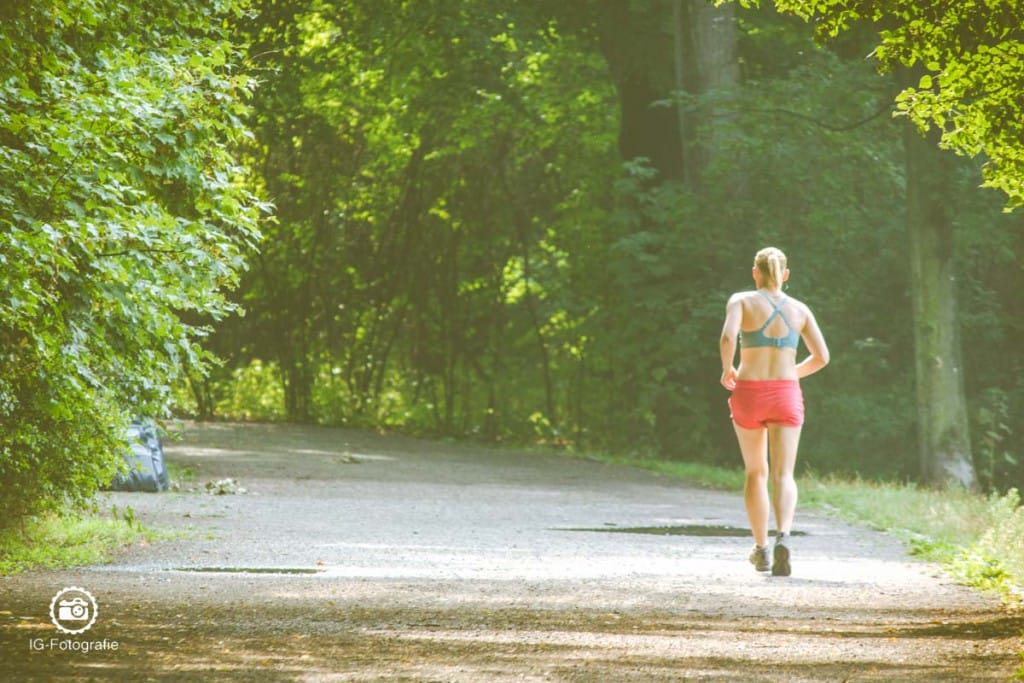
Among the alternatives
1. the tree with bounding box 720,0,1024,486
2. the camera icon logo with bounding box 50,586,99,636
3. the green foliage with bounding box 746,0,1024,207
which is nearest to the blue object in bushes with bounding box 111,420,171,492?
the camera icon logo with bounding box 50,586,99,636

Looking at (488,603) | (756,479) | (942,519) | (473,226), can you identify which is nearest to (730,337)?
(756,479)

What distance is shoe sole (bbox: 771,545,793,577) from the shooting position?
31.6 feet

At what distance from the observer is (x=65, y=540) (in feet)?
34.0

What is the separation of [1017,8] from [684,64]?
565 inches

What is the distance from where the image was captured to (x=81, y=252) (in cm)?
860

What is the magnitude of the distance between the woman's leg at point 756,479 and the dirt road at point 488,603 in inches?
13.2

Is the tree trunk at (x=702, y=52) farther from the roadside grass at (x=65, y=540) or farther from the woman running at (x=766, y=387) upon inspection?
the roadside grass at (x=65, y=540)

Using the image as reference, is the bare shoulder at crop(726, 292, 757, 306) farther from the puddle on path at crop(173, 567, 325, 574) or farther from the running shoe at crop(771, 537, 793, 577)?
the puddle on path at crop(173, 567, 325, 574)

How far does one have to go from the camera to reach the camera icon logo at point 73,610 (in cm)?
718

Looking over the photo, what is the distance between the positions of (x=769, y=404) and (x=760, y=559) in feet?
3.19

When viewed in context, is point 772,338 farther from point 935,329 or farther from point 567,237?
point 567,237

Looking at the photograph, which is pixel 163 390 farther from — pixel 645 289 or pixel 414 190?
pixel 414 190

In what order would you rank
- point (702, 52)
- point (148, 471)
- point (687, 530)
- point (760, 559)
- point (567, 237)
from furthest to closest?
point (567, 237) → point (702, 52) → point (148, 471) → point (687, 530) → point (760, 559)

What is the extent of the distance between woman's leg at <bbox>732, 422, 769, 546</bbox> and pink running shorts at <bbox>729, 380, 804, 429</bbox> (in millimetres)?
75
